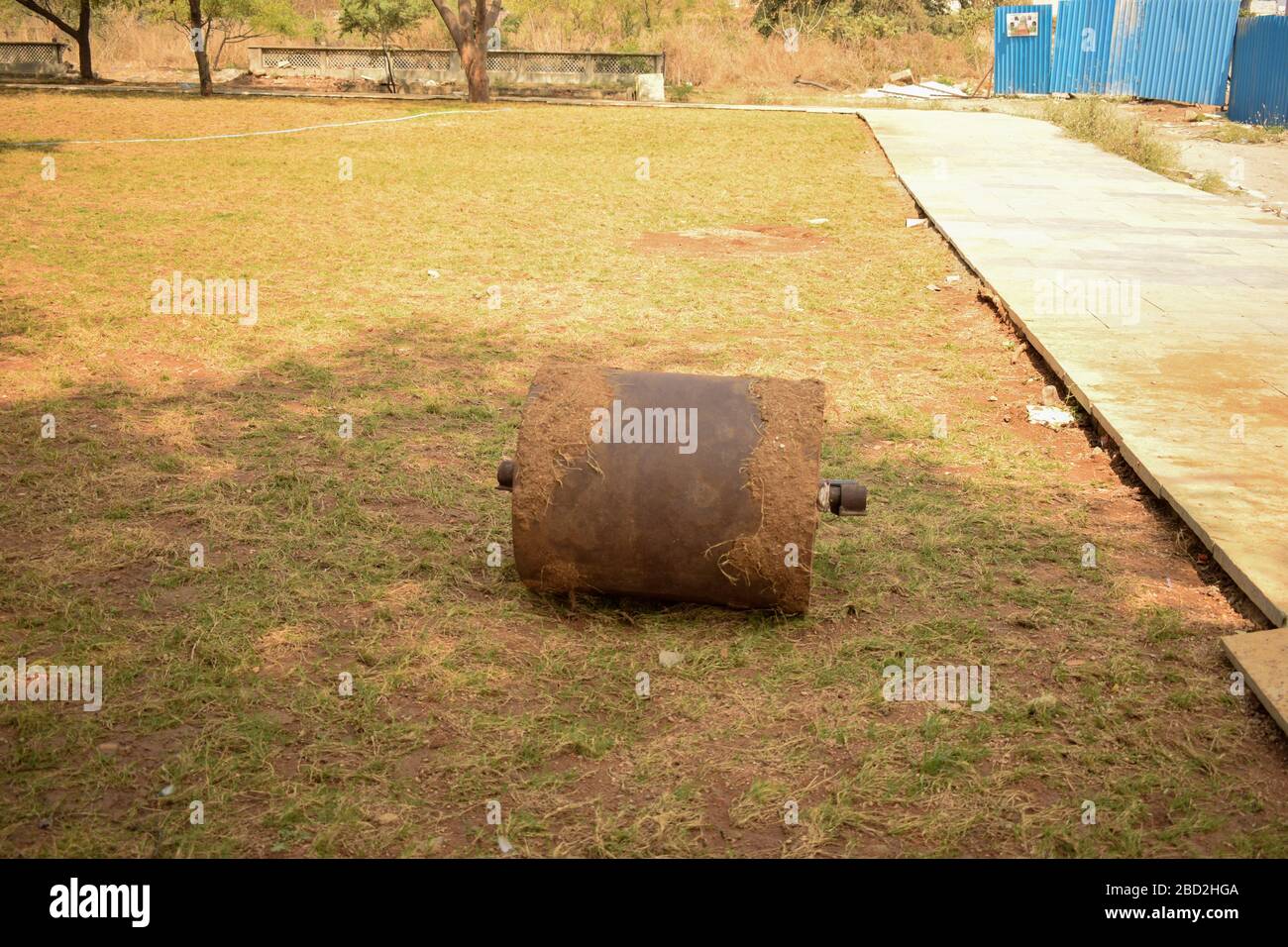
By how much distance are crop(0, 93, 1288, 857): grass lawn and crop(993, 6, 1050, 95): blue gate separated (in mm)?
25391

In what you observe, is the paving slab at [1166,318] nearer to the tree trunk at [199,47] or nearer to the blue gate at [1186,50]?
the blue gate at [1186,50]

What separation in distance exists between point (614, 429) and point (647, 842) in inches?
55.2

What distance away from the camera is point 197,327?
734cm

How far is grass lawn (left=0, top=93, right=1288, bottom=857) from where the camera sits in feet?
9.21

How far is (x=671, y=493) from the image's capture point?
139 inches

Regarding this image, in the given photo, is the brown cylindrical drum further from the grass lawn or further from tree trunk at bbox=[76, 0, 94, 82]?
tree trunk at bbox=[76, 0, 94, 82]

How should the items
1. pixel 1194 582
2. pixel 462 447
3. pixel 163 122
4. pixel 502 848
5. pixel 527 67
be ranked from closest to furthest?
pixel 502 848
pixel 1194 582
pixel 462 447
pixel 163 122
pixel 527 67

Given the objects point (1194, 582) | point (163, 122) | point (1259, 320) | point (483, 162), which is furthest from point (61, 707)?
point (163, 122)

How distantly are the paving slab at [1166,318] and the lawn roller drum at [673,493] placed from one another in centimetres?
149

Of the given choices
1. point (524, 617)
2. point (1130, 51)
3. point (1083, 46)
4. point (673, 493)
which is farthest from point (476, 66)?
point (673, 493)

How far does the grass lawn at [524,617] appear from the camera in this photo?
281 centimetres

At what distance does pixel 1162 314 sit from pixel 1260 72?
19.6 meters

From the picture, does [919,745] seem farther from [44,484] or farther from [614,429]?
[44,484]
